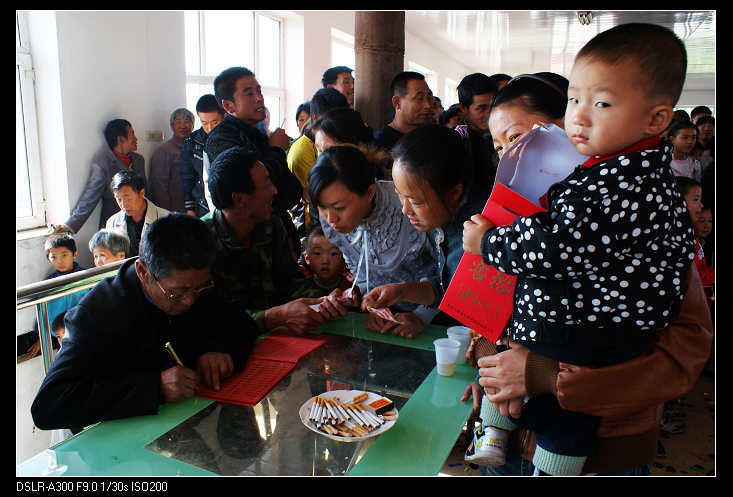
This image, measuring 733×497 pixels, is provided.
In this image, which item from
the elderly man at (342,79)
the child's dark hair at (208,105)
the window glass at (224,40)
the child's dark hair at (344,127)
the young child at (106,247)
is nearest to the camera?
the child's dark hair at (344,127)

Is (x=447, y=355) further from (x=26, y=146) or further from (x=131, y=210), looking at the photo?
(x=26, y=146)

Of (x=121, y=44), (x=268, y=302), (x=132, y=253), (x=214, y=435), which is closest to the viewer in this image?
(x=214, y=435)

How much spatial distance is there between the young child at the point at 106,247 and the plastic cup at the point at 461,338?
2.74 m

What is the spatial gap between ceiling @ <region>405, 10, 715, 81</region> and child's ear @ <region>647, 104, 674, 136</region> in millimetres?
6793

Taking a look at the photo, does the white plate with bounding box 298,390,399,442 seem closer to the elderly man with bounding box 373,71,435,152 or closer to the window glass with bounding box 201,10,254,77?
the elderly man with bounding box 373,71,435,152

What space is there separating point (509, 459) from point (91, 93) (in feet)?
16.0

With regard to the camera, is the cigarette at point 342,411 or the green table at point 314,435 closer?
the green table at point 314,435

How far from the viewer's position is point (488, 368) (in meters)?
1.19

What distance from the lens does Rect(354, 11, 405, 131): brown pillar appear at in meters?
2.98

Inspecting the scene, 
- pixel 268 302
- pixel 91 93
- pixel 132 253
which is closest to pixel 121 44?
pixel 91 93

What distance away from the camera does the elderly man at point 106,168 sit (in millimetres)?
4707

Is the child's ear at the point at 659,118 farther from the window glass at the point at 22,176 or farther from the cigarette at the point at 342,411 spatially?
the window glass at the point at 22,176

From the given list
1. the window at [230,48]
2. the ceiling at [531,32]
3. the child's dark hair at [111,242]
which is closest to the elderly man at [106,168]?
the child's dark hair at [111,242]
